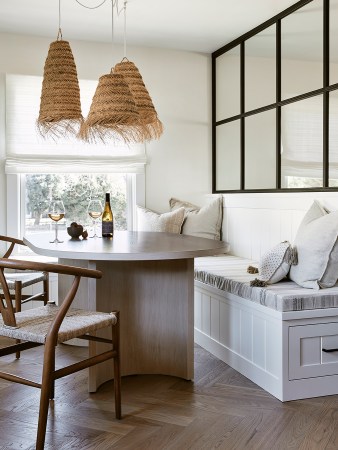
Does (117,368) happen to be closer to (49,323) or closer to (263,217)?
(49,323)

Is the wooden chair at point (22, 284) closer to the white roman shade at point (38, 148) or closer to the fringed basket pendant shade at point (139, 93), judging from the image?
the fringed basket pendant shade at point (139, 93)

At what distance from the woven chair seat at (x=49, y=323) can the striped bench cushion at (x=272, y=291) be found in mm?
878

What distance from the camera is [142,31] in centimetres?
472

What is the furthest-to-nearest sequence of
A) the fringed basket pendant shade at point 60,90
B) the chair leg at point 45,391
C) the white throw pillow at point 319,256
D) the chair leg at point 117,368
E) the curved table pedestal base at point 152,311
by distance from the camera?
the fringed basket pendant shade at point 60,90
the curved table pedestal base at point 152,311
the white throw pillow at point 319,256
the chair leg at point 117,368
the chair leg at point 45,391

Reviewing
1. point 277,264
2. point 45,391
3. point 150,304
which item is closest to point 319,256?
point 277,264

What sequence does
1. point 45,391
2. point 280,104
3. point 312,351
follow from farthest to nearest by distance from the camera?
point 280,104 → point 312,351 → point 45,391

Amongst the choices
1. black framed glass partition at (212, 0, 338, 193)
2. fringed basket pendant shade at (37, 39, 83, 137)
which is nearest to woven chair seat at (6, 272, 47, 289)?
fringed basket pendant shade at (37, 39, 83, 137)

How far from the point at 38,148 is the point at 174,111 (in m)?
1.35

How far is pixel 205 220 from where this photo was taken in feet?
16.3

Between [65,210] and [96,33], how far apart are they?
1596 millimetres

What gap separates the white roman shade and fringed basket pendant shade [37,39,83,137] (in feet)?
4.55

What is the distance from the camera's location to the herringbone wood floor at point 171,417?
2.34m

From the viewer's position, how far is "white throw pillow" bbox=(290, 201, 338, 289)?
2.97m

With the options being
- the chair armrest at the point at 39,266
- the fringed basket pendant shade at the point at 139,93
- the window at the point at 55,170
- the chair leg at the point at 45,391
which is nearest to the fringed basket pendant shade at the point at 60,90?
the fringed basket pendant shade at the point at 139,93
